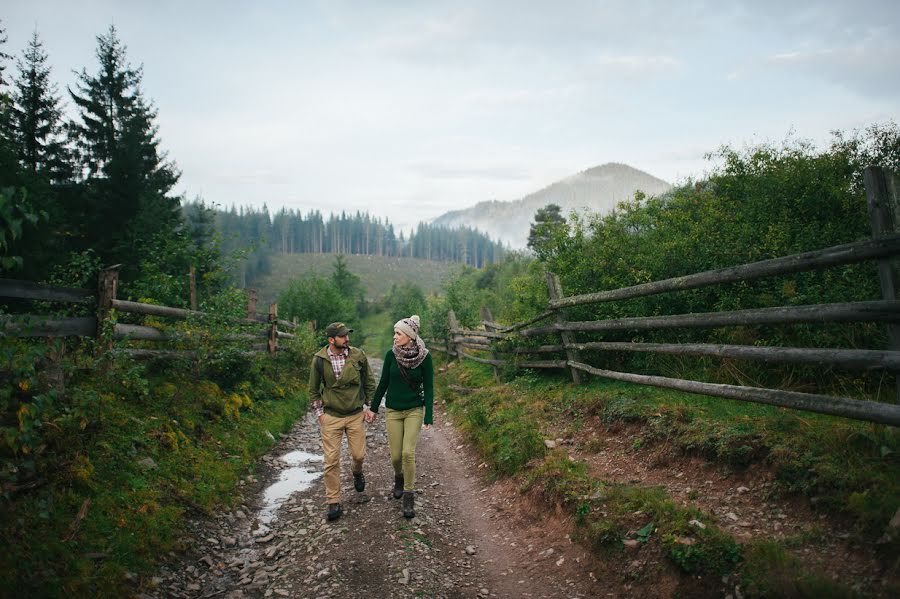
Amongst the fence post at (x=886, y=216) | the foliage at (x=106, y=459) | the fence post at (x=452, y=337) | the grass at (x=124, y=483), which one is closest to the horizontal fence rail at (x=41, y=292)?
the foliage at (x=106, y=459)

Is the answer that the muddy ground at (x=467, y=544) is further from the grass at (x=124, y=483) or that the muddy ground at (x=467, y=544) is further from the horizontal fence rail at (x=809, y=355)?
the horizontal fence rail at (x=809, y=355)

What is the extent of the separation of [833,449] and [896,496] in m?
0.67

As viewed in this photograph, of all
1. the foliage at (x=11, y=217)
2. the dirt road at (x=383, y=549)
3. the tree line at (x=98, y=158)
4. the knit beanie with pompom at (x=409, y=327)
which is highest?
the tree line at (x=98, y=158)

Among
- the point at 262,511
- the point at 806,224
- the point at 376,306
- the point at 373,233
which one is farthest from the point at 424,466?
the point at 373,233

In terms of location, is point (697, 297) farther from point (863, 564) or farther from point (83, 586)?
point (83, 586)

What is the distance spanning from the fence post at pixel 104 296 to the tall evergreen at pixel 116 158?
14.5 m

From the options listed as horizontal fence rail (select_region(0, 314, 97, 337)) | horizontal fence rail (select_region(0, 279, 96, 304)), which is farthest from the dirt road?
horizontal fence rail (select_region(0, 279, 96, 304))

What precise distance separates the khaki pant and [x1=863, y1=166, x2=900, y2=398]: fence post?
17.6ft

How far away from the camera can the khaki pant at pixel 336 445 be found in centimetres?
548

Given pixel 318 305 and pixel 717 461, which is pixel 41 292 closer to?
pixel 717 461

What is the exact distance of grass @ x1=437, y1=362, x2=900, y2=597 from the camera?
9.59 ft

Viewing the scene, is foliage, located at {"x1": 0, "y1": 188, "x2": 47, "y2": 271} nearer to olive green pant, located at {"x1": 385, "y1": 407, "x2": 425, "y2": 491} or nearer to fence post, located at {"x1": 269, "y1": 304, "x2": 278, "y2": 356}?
olive green pant, located at {"x1": 385, "y1": 407, "x2": 425, "y2": 491}

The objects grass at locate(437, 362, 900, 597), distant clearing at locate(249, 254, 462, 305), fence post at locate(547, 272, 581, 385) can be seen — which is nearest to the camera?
grass at locate(437, 362, 900, 597)

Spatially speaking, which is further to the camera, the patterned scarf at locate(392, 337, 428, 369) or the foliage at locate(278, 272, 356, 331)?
the foliage at locate(278, 272, 356, 331)
